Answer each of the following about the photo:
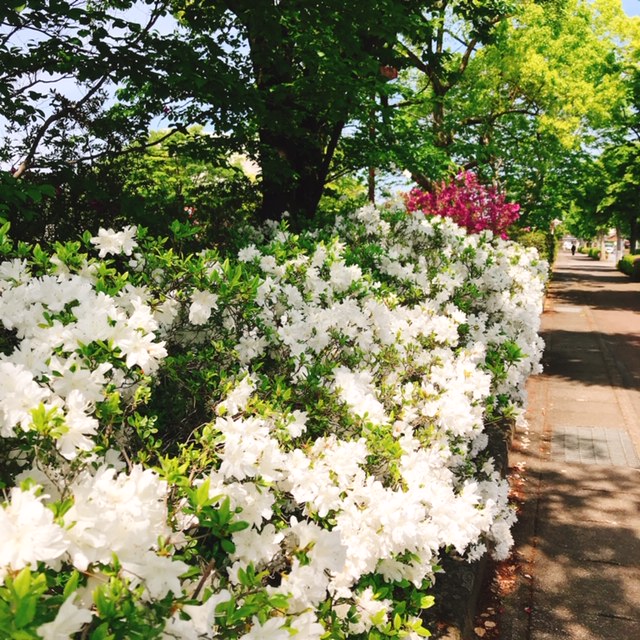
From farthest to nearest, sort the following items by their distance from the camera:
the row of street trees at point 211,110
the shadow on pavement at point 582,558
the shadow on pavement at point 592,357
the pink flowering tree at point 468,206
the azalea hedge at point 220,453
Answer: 1. the pink flowering tree at point 468,206
2. the shadow on pavement at point 592,357
3. the row of street trees at point 211,110
4. the shadow on pavement at point 582,558
5. the azalea hedge at point 220,453

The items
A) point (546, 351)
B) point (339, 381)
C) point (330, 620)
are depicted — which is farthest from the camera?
point (546, 351)

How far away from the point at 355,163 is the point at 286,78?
1858 mm

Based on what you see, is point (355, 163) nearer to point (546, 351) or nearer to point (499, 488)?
point (546, 351)

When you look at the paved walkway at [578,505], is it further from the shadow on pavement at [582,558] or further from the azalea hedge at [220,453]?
the azalea hedge at [220,453]

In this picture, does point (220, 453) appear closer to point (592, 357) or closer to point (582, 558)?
point (582, 558)

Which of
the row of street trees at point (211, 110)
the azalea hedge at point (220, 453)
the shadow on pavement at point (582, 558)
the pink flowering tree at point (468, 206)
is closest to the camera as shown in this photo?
the azalea hedge at point (220, 453)

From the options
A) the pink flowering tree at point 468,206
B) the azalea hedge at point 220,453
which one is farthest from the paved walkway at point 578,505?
the pink flowering tree at point 468,206

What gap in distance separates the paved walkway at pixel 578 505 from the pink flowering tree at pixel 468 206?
3.93 metres

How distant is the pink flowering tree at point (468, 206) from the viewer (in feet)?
43.8

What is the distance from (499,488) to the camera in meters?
4.21

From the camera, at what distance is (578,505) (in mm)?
5289

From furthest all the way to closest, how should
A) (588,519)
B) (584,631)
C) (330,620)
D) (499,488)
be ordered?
(588,519) < (499,488) < (584,631) < (330,620)

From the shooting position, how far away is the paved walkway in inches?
151

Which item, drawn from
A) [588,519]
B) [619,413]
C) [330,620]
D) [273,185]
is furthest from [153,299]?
[619,413]
